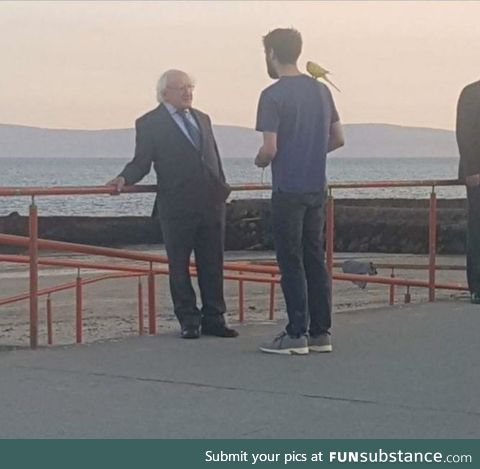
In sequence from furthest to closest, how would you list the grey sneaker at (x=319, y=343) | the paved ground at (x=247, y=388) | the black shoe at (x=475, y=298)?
the black shoe at (x=475, y=298)
the grey sneaker at (x=319, y=343)
the paved ground at (x=247, y=388)

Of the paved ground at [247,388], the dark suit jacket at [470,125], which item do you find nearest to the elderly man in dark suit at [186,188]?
the paved ground at [247,388]

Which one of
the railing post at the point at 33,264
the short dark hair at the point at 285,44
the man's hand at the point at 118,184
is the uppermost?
the short dark hair at the point at 285,44

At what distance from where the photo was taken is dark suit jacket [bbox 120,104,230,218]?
876cm

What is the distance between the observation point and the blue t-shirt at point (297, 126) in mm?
7938

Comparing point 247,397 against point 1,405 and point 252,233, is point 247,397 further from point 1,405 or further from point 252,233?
point 252,233

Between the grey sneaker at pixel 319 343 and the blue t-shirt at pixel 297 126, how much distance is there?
0.96 meters

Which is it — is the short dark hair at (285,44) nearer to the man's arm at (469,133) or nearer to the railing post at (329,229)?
the railing post at (329,229)

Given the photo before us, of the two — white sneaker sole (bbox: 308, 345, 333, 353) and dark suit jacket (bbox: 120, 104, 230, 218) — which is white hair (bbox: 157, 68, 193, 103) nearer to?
dark suit jacket (bbox: 120, 104, 230, 218)

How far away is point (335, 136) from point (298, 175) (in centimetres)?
43

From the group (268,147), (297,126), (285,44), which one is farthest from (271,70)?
(268,147)

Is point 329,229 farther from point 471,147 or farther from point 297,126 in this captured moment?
point 297,126

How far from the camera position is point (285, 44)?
26.0 ft

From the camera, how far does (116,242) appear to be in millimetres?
52344

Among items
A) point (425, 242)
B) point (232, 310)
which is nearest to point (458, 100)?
point (232, 310)
